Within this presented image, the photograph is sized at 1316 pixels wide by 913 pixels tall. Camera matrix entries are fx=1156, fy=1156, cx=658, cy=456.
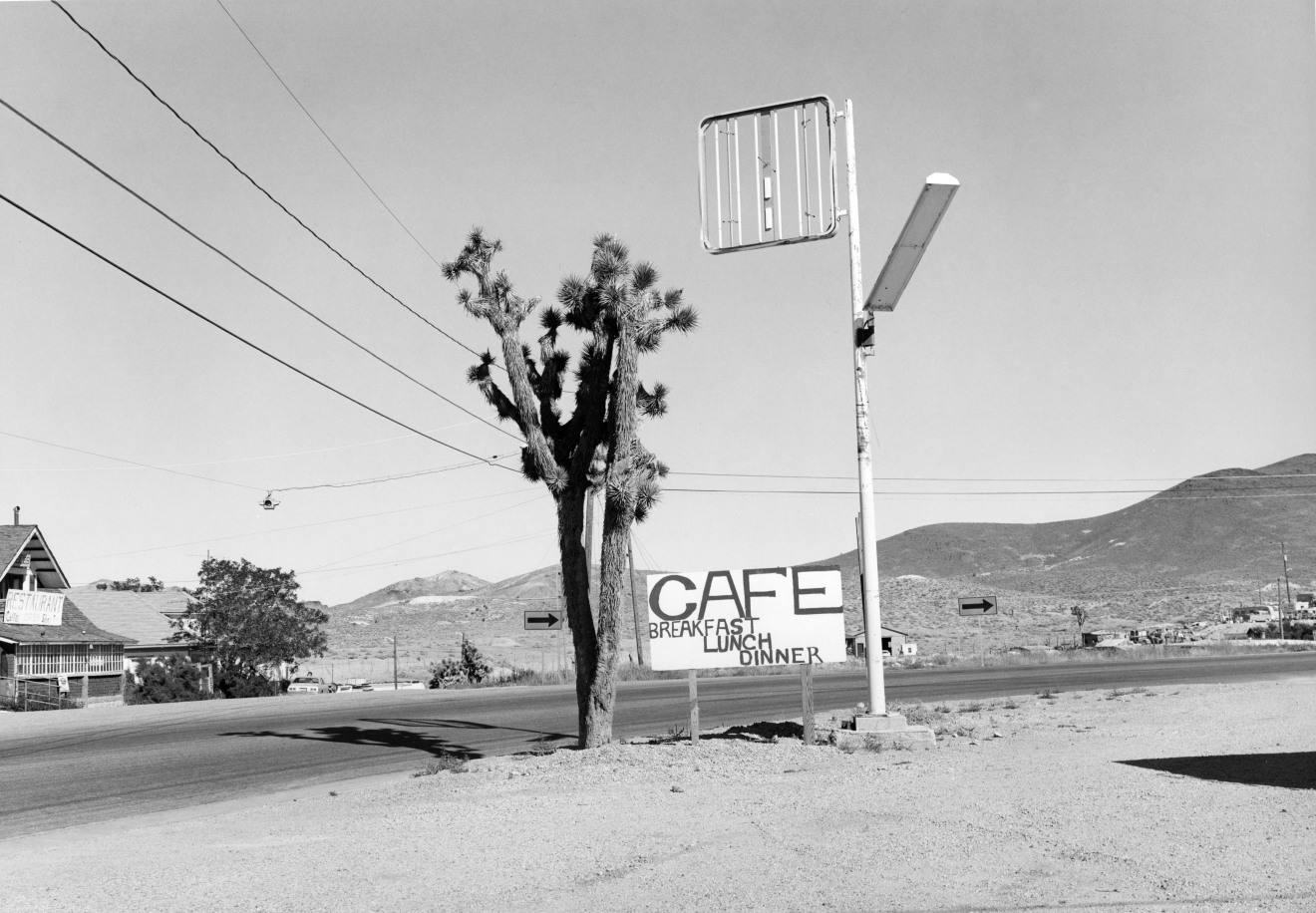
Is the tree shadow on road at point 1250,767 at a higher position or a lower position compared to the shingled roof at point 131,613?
lower

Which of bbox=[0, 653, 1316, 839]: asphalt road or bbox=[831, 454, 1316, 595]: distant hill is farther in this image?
bbox=[831, 454, 1316, 595]: distant hill

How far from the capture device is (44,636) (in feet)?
145

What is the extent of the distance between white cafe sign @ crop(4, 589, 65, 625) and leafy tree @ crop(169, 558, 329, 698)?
193 inches

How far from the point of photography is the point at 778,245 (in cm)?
1326

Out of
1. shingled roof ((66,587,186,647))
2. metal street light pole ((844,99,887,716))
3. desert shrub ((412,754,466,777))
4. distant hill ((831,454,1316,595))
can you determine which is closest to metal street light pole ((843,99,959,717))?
metal street light pole ((844,99,887,716))

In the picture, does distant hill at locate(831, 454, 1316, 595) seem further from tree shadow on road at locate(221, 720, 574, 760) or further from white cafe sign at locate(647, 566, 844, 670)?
white cafe sign at locate(647, 566, 844, 670)

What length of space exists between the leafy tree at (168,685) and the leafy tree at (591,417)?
2707 centimetres

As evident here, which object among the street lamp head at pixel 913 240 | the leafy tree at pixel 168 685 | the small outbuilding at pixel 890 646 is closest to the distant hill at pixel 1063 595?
the small outbuilding at pixel 890 646

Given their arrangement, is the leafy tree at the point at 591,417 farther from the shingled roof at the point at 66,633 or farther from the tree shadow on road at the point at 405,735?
the shingled roof at the point at 66,633

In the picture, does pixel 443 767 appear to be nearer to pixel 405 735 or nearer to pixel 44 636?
pixel 405 735

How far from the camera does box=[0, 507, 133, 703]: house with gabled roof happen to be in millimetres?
42688

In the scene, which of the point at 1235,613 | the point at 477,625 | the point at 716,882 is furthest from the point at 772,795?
the point at 477,625

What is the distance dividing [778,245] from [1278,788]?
7.38 metres

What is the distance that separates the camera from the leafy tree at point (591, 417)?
49.9 ft
